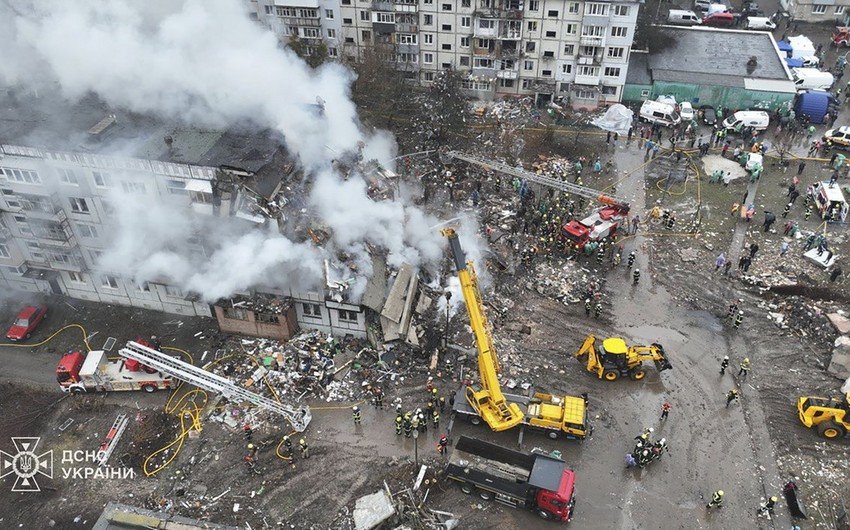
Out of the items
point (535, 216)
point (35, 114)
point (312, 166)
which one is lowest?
point (535, 216)

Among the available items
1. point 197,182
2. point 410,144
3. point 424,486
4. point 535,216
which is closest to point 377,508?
point 424,486

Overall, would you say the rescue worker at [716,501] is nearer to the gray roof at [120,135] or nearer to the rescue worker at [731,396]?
the rescue worker at [731,396]

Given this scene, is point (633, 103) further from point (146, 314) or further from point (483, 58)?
point (146, 314)

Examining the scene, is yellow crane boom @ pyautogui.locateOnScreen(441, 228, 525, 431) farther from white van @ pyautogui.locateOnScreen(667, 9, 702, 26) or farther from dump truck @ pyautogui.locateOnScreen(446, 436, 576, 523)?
white van @ pyautogui.locateOnScreen(667, 9, 702, 26)

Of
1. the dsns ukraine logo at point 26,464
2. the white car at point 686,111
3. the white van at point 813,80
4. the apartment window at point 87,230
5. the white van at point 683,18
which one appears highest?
the white van at point 683,18

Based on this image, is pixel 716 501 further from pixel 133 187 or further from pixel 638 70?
pixel 638 70

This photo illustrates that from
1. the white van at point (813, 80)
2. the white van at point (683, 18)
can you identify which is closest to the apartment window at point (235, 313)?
the white van at point (813, 80)

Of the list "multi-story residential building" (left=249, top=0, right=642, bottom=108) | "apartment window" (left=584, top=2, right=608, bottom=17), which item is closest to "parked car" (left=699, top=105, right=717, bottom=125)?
"multi-story residential building" (left=249, top=0, right=642, bottom=108)
